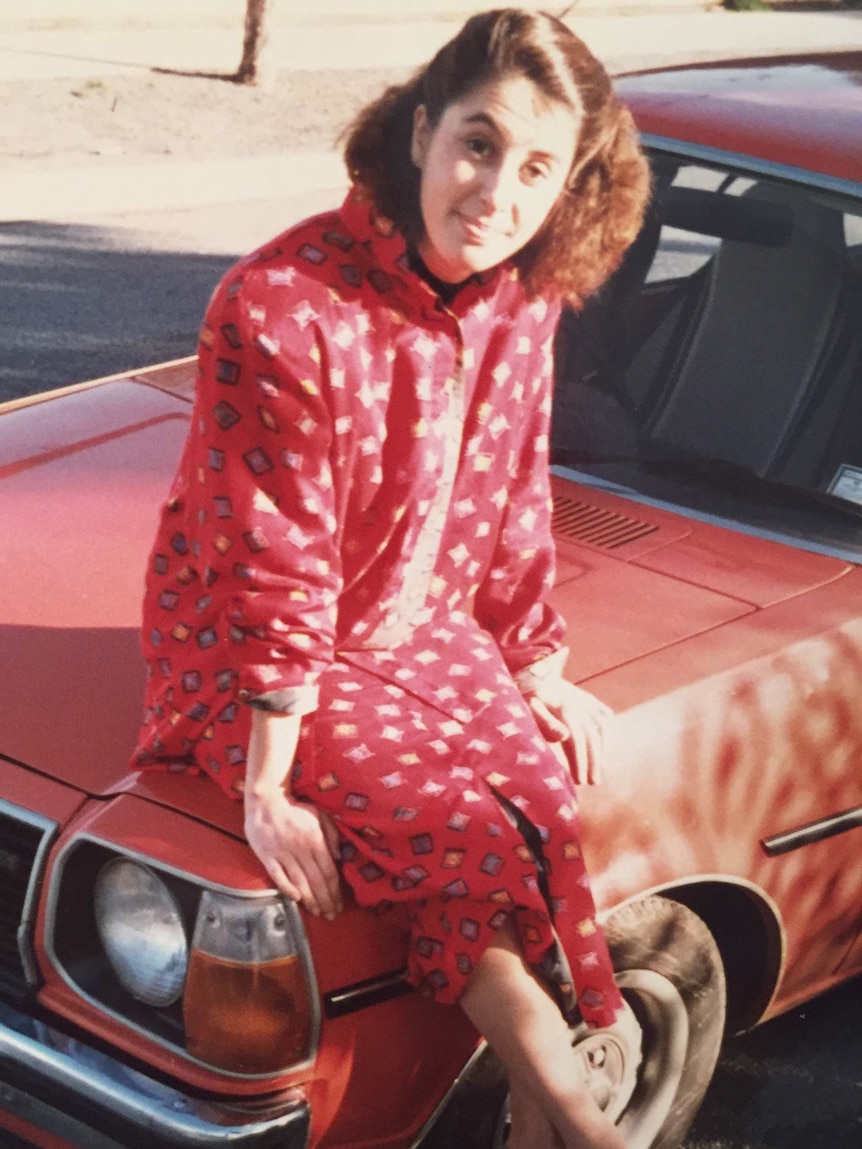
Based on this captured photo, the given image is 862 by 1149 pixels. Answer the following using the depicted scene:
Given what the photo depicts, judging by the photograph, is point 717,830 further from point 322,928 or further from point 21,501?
point 21,501

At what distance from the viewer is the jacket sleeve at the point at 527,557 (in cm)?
278

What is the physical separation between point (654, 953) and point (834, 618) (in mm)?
675

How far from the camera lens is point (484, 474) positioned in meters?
2.71

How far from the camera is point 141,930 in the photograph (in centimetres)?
239

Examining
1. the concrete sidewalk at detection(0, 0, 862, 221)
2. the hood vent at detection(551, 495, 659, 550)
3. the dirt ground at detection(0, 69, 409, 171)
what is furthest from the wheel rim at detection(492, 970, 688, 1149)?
the dirt ground at detection(0, 69, 409, 171)

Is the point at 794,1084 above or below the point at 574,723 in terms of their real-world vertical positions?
below

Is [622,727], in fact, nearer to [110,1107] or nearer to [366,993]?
[366,993]

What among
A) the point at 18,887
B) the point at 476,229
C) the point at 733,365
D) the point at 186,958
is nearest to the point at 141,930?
the point at 186,958

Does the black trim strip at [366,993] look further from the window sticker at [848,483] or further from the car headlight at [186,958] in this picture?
the window sticker at [848,483]

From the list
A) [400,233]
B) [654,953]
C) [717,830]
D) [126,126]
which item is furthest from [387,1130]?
[126,126]

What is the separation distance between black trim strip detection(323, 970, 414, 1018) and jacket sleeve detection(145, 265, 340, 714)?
15.2 inches

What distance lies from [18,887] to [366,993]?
21.2 inches

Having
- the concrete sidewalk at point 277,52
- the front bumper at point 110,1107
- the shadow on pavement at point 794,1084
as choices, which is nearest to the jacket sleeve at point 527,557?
the front bumper at point 110,1107

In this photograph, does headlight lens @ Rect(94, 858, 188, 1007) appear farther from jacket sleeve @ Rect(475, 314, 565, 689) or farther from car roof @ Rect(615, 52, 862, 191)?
car roof @ Rect(615, 52, 862, 191)
